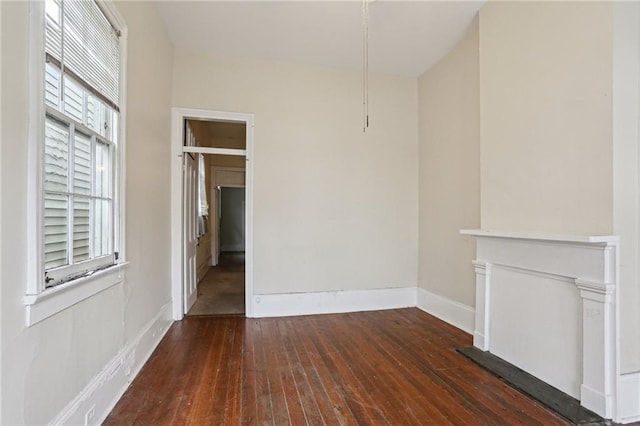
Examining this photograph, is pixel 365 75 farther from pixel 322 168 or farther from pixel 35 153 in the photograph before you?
pixel 35 153

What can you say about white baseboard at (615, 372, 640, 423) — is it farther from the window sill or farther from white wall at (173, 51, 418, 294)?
the window sill

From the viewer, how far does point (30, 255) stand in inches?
47.4

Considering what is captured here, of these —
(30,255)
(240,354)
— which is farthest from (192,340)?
(30,255)

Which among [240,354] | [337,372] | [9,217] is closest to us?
[9,217]

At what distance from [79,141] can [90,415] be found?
1442mm

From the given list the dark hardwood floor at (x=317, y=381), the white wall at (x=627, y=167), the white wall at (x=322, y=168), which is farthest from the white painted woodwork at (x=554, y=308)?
the white wall at (x=322, y=168)

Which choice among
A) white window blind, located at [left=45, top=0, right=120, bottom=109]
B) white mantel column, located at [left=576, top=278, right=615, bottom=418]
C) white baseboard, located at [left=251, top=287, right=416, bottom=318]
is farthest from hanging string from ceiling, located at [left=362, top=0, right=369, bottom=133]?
white mantel column, located at [left=576, top=278, right=615, bottom=418]

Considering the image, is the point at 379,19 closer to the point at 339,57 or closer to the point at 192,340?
the point at 339,57

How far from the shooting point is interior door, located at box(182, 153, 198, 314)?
3.62 metres

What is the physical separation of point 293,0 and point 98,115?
1.86 m

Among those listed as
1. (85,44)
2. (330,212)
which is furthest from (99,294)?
(330,212)

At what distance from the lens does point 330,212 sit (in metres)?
3.88

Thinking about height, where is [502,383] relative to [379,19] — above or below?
below

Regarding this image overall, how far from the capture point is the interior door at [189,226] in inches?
142
